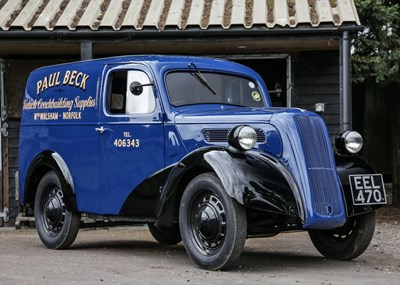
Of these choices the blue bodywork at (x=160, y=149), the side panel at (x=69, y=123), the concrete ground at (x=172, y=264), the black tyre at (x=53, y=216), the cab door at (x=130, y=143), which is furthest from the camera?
the black tyre at (x=53, y=216)

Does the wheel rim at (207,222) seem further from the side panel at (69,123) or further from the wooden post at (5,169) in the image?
the wooden post at (5,169)

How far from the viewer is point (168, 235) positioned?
1027 centimetres

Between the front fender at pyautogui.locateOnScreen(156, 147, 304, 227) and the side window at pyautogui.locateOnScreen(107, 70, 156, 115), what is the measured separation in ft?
3.73

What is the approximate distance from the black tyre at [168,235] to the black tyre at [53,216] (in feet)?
3.24

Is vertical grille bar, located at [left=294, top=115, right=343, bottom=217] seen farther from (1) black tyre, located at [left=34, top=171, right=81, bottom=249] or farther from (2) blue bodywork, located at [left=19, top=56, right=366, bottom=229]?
(1) black tyre, located at [left=34, top=171, right=81, bottom=249]

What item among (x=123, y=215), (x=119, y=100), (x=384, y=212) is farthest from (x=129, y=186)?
(x=384, y=212)

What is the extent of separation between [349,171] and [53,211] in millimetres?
3555

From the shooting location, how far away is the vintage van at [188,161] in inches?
304

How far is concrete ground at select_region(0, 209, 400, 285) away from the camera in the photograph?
736 centimetres

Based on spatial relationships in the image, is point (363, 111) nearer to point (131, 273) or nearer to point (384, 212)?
point (384, 212)

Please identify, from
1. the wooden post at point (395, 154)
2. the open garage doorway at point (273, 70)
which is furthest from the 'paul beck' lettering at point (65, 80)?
the wooden post at point (395, 154)

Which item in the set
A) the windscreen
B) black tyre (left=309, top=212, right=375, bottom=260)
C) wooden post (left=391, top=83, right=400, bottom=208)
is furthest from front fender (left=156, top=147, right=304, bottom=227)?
wooden post (left=391, top=83, right=400, bottom=208)

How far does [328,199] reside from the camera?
778cm

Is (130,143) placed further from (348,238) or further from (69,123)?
(348,238)
